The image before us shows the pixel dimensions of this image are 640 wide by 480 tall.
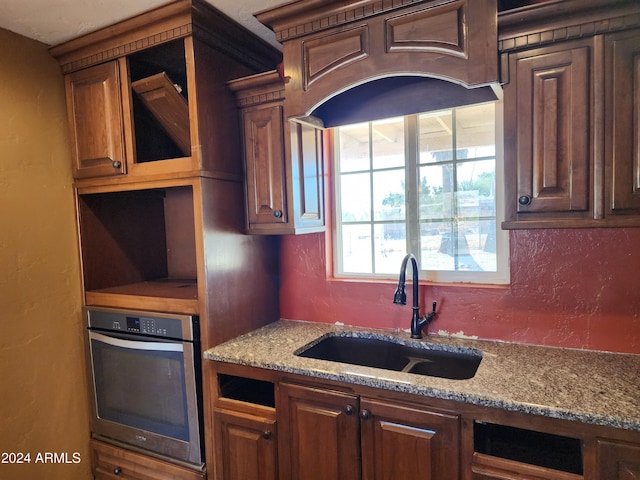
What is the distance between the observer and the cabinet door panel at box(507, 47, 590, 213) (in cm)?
127

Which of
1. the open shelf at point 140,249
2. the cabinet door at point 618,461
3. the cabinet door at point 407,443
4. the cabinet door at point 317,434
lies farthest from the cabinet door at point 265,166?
the cabinet door at point 618,461

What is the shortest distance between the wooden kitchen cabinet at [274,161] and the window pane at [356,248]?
287 mm

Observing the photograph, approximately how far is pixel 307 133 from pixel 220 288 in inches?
33.4

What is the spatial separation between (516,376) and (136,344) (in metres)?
1.63

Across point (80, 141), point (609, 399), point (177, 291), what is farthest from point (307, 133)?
point (609, 399)

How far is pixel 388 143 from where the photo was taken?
201 cm

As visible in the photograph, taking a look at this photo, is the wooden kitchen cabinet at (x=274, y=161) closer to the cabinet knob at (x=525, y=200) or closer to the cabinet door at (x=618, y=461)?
the cabinet knob at (x=525, y=200)

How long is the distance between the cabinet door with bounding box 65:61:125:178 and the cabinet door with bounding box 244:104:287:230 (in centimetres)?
62

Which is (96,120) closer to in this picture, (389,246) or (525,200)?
(389,246)

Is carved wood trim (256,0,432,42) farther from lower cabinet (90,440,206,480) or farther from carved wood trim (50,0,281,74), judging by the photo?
lower cabinet (90,440,206,480)

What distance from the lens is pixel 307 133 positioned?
6.26 ft

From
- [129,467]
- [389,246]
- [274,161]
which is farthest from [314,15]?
[129,467]

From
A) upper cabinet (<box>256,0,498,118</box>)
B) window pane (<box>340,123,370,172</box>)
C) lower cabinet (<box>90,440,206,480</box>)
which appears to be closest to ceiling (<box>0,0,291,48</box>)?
upper cabinet (<box>256,0,498,118</box>)

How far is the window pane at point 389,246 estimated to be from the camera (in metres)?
2.01
